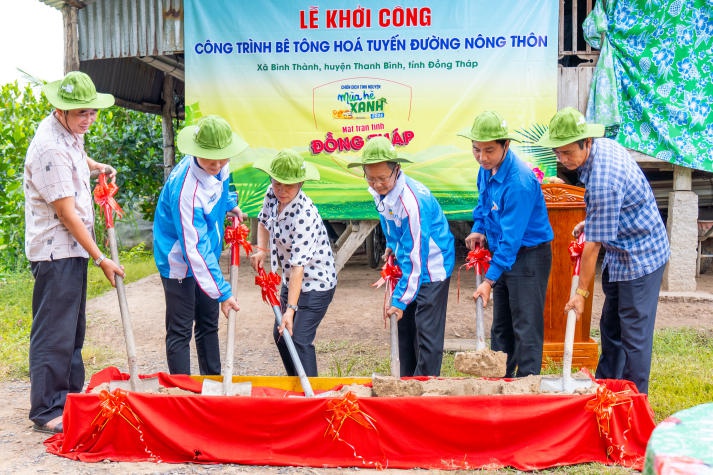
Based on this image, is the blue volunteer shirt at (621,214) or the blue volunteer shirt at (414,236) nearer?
the blue volunteer shirt at (621,214)

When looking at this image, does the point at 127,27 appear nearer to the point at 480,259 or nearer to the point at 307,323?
the point at 307,323

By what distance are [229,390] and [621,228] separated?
7.49 feet

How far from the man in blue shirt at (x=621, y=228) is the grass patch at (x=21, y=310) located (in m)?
4.01

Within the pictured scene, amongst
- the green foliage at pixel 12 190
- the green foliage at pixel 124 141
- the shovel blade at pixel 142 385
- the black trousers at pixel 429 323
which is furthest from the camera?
the green foliage at pixel 124 141

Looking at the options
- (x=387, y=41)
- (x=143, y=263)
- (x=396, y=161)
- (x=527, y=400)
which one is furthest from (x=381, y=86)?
(x=143, y=263)

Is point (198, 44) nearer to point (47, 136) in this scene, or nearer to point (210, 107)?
point (210, 107)

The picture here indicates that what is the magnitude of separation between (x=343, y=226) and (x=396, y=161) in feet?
23.9

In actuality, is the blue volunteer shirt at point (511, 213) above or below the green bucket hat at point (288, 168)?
below

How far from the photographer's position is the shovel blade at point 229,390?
4051 millimetres

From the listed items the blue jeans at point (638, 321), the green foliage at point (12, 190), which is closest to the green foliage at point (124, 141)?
the green foliage at point (12, 190)

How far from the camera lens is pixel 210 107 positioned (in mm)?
7234

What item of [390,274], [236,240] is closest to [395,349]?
[390,274]

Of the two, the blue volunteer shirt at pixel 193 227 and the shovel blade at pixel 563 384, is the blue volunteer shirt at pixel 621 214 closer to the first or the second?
the shovel blade at pixel 563 384

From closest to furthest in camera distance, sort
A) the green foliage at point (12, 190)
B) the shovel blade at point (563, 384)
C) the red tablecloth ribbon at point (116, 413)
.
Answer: the red tablecloth ribbon at point (116, 413) → the shovel blade at point (563, 384) → the green foliage at point (12, 190)
